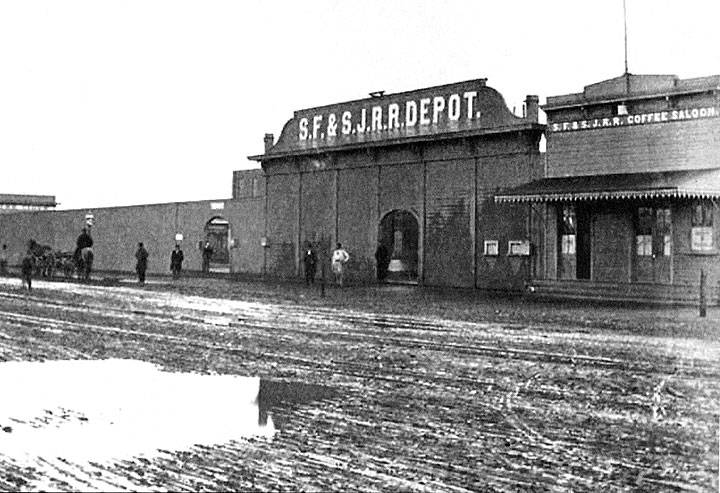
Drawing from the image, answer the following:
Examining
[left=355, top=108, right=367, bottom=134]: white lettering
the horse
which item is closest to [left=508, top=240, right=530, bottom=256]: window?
[left=355, top=108, right=367, bottom=134]: white lettering

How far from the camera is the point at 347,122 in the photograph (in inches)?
1204

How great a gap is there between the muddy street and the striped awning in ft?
24.4

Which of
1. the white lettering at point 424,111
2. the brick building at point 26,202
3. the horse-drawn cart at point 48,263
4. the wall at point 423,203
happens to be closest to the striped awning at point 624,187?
the wall at point 423,203

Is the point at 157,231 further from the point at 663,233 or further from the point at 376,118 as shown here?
the point at 663,233

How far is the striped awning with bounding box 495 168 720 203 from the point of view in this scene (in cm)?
1873

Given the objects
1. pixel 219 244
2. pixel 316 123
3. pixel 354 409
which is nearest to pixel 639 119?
pixel 316 123

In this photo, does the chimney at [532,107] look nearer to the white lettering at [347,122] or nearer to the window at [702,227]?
the window at [702,227]

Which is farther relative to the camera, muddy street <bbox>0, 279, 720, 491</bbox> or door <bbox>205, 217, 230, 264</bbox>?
door <bbox>205, 217, 230, 264</bbox>

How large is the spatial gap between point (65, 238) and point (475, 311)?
37.5m

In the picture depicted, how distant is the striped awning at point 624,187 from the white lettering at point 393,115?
22.1 ft

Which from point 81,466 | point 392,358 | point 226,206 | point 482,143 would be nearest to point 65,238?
point 226,206

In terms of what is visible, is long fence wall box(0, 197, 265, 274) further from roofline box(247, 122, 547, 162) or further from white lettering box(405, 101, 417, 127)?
white lettering box(405, 101, 417, 127)

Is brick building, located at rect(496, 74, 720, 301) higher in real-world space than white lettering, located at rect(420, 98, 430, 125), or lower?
lower

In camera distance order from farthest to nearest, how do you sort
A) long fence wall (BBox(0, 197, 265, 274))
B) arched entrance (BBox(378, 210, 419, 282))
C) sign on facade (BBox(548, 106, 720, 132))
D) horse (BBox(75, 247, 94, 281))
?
long fence wall (BBox(0, 197, 265, 274)), horse (BBox(75, 247, 94, 281)), arched entrance (BBox(378, 210, 419, 282)), sign on facade (BBox(548, 106, 720, 132))
